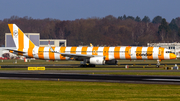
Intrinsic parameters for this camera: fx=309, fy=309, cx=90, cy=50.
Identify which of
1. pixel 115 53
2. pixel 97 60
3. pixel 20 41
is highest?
pixel 20 41

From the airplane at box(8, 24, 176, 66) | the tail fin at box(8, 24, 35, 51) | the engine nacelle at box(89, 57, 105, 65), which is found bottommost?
the engine nacelle at box(89, 57, 105, 65)

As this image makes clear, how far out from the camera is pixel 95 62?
188 feet

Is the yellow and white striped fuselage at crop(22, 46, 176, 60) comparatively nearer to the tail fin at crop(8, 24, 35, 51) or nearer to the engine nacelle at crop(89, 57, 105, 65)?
the tail fin at crop(8, 24, 35, 51)

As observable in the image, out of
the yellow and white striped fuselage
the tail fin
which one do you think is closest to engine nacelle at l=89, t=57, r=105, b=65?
the yellow and white striped fuselage

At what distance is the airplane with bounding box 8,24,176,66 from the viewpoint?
56375mm

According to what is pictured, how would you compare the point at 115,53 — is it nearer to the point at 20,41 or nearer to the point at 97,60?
the point at 97,60

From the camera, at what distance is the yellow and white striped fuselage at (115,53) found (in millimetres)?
56219

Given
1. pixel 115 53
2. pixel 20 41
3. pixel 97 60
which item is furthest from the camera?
pixel 20 41

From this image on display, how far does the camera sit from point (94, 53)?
59562 mm

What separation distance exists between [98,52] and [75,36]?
141 meters

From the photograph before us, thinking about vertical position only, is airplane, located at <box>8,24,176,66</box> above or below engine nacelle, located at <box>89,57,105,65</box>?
above

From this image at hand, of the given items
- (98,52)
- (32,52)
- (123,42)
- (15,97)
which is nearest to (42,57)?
(32,52)

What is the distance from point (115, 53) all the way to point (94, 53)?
423 centimetres

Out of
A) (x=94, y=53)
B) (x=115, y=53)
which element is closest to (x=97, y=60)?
(x=94, y=53)
